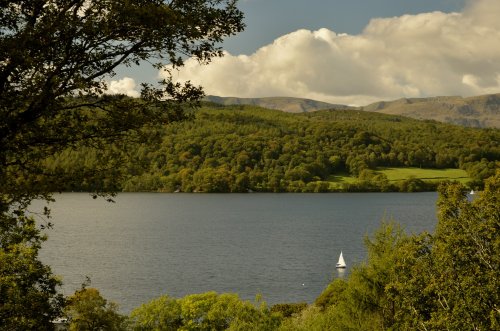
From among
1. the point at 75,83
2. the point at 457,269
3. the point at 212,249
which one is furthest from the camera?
the point at 212,249

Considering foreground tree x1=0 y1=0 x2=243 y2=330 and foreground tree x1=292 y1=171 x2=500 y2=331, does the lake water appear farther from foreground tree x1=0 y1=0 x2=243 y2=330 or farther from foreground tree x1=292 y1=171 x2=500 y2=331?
foreground tree x1=0 y1=0 x2=243 y2=330

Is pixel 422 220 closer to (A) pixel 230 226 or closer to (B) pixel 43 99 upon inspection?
(A) pixel 230 226

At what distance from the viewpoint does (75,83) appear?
31.6ft

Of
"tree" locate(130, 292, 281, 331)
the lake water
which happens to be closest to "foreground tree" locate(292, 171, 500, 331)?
"tree" locate(130, 292, 281, 331)

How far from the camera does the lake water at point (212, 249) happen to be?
243 ft

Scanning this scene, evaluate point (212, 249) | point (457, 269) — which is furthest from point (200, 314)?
point (212, 249)

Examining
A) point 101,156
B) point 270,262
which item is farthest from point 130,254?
point 101,156

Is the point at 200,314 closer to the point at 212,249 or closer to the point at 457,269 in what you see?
the point at 457,269

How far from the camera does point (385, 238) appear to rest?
1432 inches

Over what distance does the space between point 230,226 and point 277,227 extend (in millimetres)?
13298

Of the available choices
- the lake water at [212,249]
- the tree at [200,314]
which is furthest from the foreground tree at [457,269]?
the lake water at [212,249]

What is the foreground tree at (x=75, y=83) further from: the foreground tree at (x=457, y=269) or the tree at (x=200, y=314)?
the tree at (x=200, y=314)

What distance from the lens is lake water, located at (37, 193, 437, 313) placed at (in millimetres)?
74000

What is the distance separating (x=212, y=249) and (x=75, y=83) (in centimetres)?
9836
